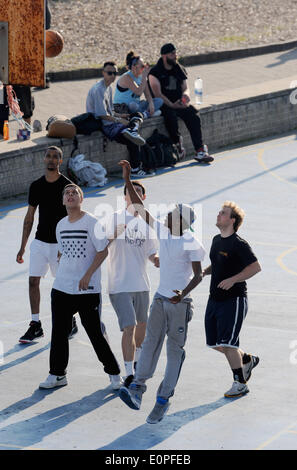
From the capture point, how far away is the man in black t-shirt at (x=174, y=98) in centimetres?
1895

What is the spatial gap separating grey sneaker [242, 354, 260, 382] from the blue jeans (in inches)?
387

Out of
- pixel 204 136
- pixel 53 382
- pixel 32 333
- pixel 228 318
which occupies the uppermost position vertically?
pixel 228 318

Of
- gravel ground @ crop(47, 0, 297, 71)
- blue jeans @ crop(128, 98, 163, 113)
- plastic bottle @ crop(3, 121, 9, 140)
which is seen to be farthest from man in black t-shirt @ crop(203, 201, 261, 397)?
gravel ground @ crop(47, 0, 297, 71)

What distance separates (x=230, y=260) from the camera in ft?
29.1

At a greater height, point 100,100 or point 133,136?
point 100,100

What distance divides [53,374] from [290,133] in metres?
14.4

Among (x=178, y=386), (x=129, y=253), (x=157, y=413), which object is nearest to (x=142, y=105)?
(x=129, y=253)

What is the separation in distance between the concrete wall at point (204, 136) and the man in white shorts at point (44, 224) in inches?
234

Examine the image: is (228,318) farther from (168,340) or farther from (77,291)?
(77,291)

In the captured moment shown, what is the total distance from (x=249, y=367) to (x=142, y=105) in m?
10.5

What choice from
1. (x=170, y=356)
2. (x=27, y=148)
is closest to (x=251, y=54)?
(x=27, y=148)

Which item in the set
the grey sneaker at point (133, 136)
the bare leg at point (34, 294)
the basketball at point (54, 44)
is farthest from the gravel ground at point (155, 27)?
the bare leg at point (34, 294)

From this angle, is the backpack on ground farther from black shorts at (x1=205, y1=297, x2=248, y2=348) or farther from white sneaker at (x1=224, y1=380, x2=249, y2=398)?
white sneaker at (x1=224, y1=380, x2=249, y2=398)

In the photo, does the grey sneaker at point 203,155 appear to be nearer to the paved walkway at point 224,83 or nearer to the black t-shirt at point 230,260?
the paved walkway at point 224,83
